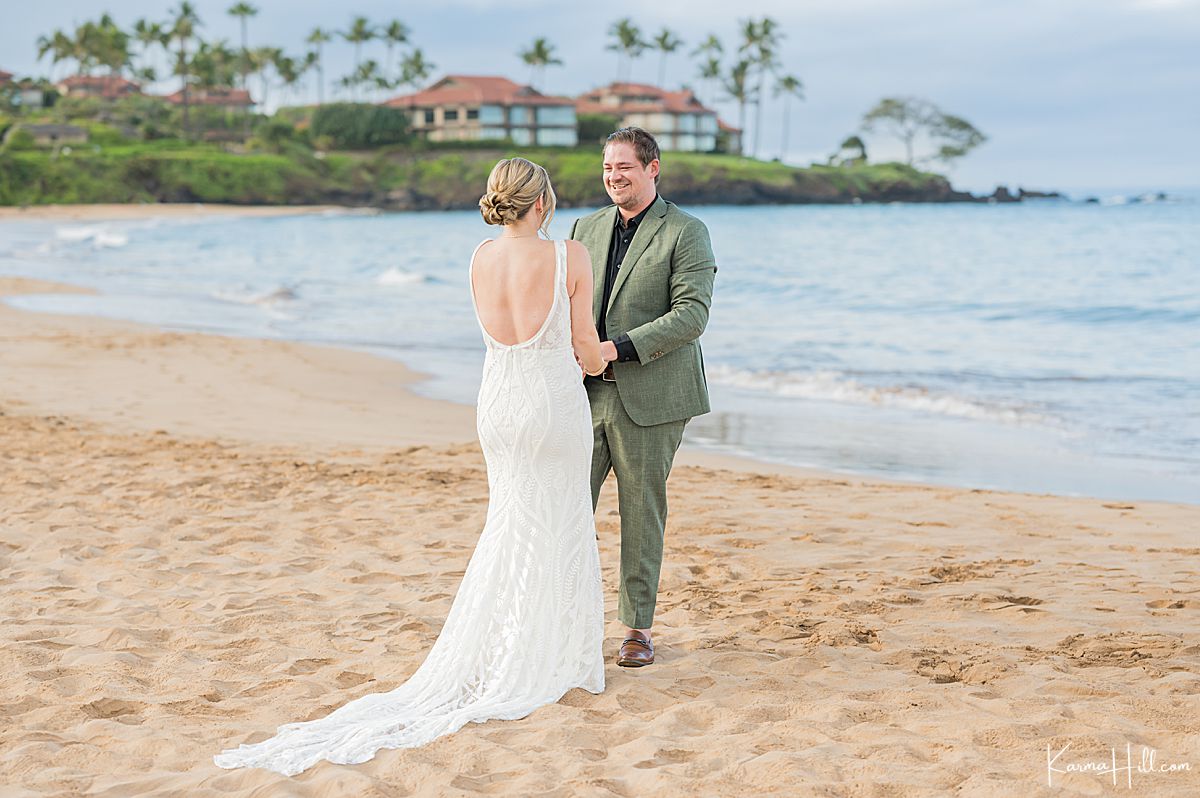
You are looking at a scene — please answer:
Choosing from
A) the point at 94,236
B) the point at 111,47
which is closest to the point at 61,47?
the point at 111,47

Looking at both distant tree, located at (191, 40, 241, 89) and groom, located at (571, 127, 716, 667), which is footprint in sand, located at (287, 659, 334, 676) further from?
Result: distant tree, located at (191, 40, 241, 89)

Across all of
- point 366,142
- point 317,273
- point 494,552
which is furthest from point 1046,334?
point 366,142

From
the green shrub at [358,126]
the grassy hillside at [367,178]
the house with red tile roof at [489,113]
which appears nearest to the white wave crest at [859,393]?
the grassy hillside at [367,178]

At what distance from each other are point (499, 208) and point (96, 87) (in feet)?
368

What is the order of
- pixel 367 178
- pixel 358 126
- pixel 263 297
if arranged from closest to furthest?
pixel 263 297 → pixel 367 178 → pixel 358 126

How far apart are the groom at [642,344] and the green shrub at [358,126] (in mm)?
85416

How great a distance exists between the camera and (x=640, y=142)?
425 cm

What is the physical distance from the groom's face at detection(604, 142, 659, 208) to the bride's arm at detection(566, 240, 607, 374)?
1.23 feet

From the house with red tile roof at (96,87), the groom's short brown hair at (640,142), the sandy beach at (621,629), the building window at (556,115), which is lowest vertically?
the sandy beach at (621,629)

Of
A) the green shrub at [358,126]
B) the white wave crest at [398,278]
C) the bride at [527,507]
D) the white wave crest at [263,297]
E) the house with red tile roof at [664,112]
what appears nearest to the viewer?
the bride at [527,507]

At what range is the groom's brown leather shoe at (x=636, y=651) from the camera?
4496 millimetres

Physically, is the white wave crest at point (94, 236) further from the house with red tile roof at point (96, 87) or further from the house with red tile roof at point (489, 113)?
the house with red tile roof at point (96, 87)

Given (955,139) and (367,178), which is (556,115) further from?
(955,139)

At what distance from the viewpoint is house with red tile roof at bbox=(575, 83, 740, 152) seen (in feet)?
319
